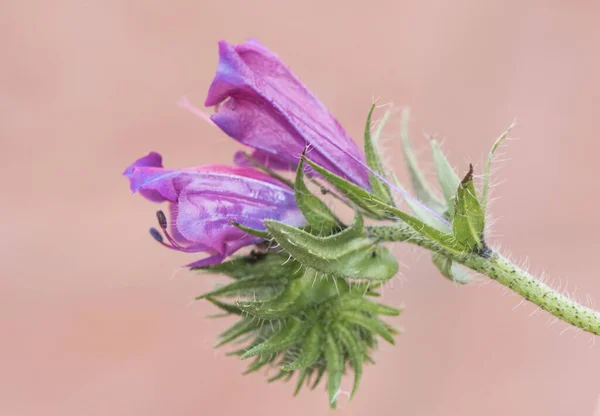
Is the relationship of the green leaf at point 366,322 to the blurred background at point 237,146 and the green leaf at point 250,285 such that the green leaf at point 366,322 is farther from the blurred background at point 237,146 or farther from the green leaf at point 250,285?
the blurred background at point 237,146

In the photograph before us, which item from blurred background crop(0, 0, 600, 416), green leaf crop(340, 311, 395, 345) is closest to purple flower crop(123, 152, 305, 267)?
green leaf crop(340, 311, 395, 345)

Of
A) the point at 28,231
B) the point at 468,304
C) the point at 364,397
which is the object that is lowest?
the point at 28,231

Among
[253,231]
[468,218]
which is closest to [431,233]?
[468,218]

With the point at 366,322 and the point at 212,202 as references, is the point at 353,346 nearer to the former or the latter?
the point at 366,322

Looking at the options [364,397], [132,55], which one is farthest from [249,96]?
[132,55]

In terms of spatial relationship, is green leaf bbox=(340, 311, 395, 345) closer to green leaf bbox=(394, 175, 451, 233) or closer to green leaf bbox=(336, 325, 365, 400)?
green leaf bbox=(336, 325, 365, 400)

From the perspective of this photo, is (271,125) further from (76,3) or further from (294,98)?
(76,3)
